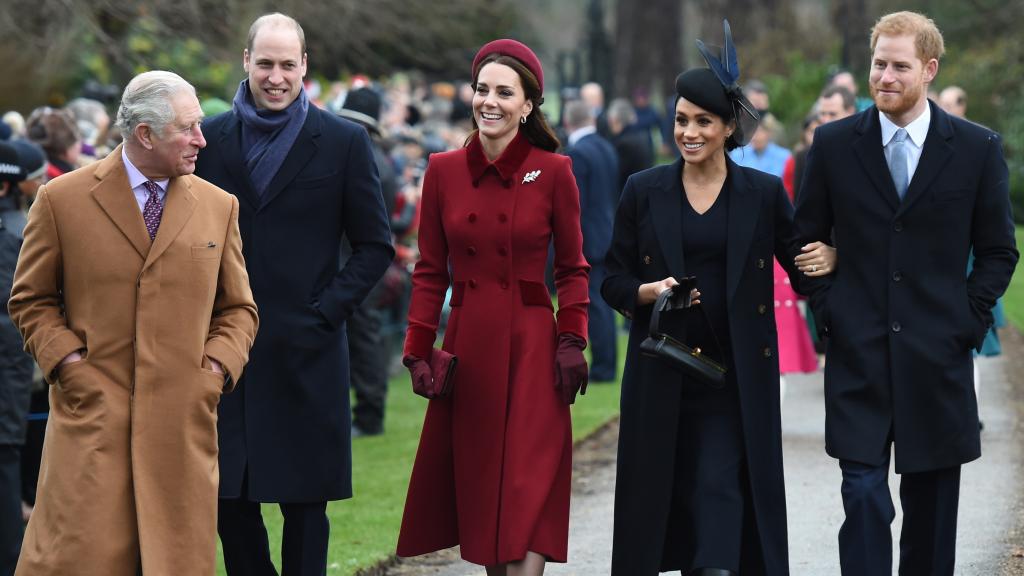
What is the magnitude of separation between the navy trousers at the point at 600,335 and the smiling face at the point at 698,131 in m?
7.55

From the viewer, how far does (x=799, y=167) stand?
35.3 feet

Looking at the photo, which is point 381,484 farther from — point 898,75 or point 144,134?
point 144,134

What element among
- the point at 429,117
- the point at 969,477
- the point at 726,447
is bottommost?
the point at 969,477

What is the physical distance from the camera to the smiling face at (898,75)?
6098 millimetres

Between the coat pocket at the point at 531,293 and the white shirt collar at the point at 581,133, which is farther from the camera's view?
the white shirt collar at the point at 581,133

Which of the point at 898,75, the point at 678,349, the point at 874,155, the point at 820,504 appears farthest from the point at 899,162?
the point at 820,504

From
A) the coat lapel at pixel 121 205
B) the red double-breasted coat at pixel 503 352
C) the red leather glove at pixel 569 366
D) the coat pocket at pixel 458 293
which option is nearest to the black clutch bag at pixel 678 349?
the red leather glove at pixel 569 366

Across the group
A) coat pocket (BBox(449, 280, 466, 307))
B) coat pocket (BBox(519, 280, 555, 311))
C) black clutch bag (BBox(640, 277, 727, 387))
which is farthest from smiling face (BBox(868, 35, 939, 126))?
coat pocket (BBox(449, 280, 466, 307))

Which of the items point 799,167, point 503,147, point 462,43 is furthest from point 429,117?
point 503,147

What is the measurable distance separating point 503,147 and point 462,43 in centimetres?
2406

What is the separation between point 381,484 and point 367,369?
174cm

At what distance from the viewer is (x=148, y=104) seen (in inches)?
209

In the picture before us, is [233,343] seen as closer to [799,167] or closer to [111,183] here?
[111,183]

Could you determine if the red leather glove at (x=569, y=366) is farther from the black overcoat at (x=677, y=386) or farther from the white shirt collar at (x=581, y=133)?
the white shirt collar at (x=581, y=133)
